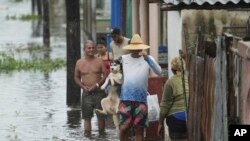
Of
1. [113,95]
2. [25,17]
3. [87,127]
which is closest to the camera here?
[113,95]

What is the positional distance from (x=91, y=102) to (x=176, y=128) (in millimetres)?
3622

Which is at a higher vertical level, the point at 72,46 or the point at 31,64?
the point at 72,46

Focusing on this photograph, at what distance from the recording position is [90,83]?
14.2m

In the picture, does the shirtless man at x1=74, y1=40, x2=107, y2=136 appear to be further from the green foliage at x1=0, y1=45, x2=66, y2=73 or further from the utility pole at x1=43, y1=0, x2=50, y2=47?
the utility pole at x1=43, y1=0, x2=50, y2=47

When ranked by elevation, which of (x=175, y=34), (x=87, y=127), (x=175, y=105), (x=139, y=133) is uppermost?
(x=175, y=34)

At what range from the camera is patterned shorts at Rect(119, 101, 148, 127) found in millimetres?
11820

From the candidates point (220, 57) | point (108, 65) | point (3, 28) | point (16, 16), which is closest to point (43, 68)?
point (108, 65)

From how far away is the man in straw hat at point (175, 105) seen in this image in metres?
10.7

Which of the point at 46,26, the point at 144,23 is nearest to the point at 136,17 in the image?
the point at 144,23

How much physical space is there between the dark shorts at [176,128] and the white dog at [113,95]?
2.48 m

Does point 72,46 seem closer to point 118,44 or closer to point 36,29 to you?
point 118,44

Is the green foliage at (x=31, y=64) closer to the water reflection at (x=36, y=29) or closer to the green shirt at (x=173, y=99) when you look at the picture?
the water reflection at (x=36, y=29)

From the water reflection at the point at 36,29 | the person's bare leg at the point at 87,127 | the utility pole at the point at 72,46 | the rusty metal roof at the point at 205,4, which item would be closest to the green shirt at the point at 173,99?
the rusty metal roof at the point at 205,4

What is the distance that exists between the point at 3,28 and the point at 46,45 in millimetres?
12937
